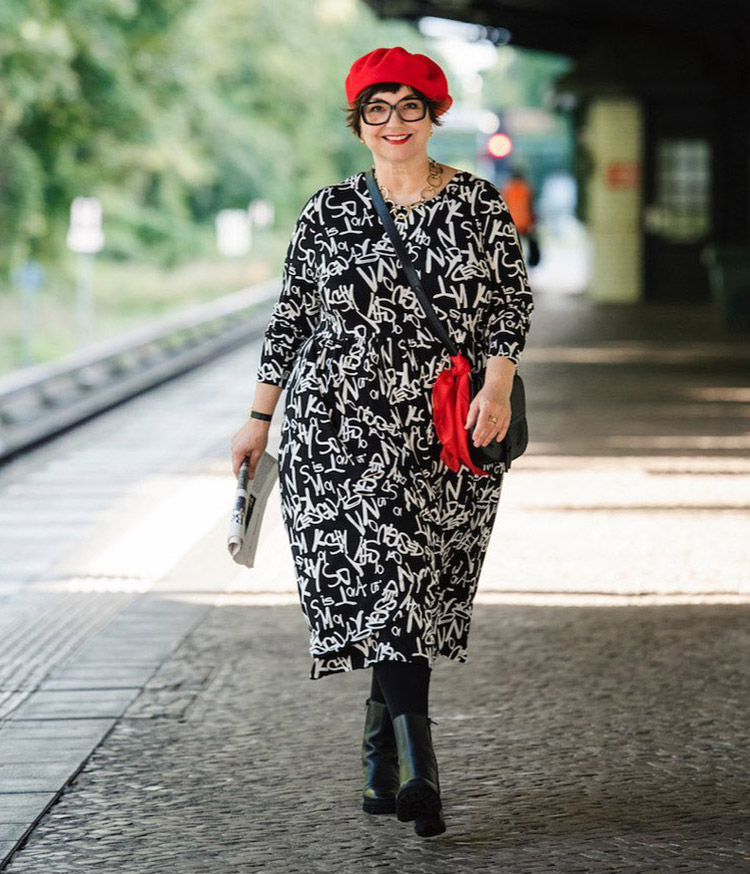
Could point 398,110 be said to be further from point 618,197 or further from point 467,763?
point 618,197

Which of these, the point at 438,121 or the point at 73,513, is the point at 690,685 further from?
the point at 73,513

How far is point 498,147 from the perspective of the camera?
42.1 metres

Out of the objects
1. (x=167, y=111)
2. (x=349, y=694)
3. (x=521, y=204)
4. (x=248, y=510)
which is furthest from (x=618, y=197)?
(x=248, y=510)

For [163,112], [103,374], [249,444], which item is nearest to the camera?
Answer: [249,444]

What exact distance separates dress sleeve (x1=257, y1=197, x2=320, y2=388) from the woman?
0.03 meters

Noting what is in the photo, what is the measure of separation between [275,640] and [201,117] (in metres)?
38.0

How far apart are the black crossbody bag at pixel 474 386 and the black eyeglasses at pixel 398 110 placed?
15 cm

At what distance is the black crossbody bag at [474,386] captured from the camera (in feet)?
13.8

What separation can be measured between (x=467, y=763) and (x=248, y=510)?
974mm

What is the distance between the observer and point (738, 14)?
75.6ft

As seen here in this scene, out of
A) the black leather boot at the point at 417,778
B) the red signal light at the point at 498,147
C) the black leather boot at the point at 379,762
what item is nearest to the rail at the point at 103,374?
the black leather boot at the point at 379,762

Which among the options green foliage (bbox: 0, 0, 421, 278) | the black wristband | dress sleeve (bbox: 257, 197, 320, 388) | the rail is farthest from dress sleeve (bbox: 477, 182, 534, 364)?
green foliage (bbox: 0, 0, 421, 278)

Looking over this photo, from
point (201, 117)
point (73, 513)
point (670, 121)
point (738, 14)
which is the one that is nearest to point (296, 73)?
point (201, 117)

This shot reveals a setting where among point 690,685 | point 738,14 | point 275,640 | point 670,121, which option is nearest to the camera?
point 690,685
